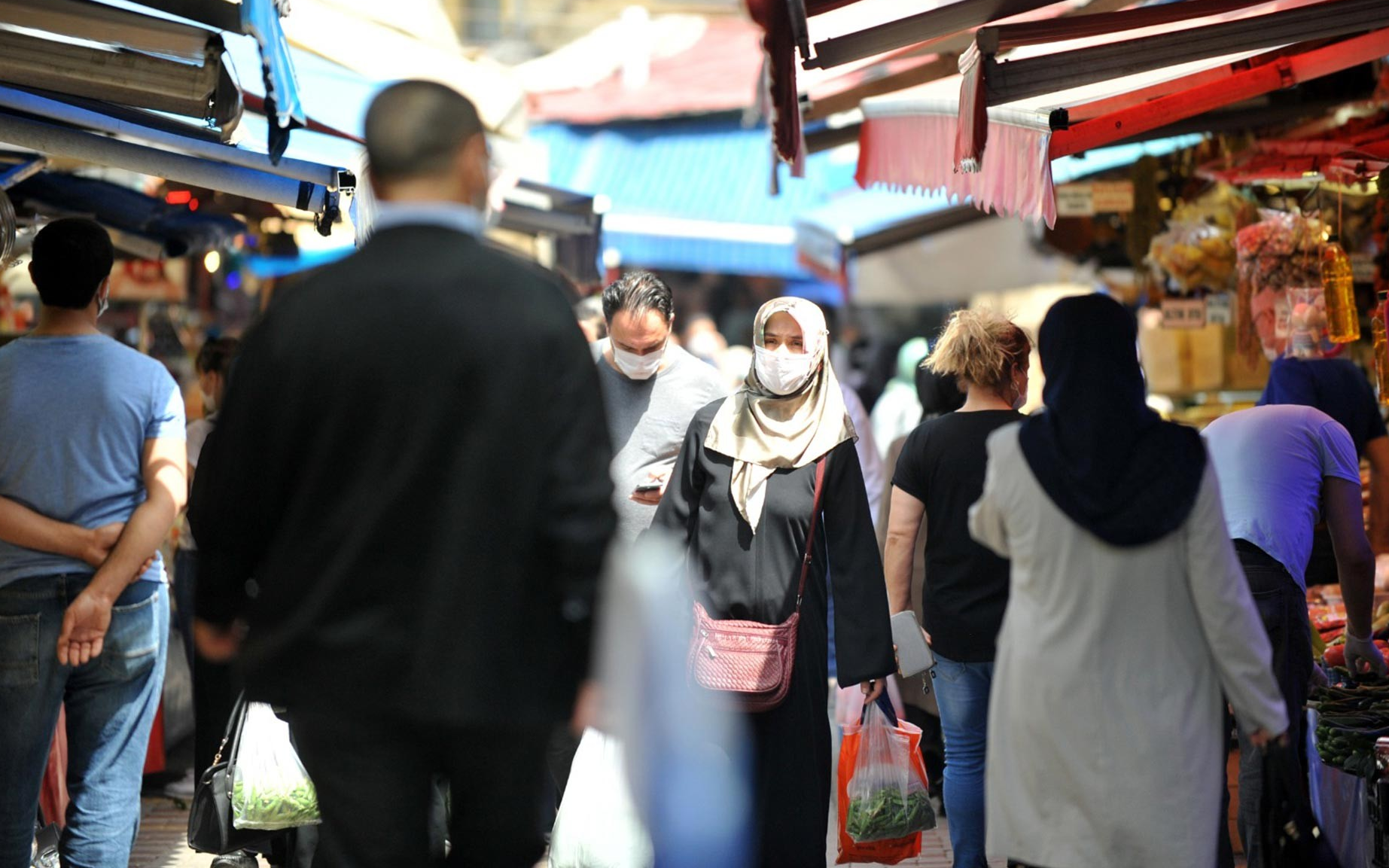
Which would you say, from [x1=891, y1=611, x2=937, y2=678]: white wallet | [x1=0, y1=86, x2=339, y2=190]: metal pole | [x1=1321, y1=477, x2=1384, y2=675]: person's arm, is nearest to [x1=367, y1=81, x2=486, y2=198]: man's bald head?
[x1=0, y1=86, x2=339, y2=190]: metal pole

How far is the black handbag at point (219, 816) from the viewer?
512cm

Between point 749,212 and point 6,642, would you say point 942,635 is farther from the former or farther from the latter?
point 749,212

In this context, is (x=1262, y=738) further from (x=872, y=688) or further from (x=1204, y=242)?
(x=1204, y=242)

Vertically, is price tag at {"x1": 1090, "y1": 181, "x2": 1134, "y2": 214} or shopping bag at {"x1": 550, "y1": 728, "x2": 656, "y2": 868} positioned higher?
price tag at {"x1": 1090, "y1": 181, "x2": 1134, "y2": 214}

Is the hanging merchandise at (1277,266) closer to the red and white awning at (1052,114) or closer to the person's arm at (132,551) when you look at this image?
the red and white awning at (1052,114)

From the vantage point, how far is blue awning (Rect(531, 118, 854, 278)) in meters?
14.7

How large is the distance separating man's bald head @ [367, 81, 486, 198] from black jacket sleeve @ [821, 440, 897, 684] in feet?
7.60

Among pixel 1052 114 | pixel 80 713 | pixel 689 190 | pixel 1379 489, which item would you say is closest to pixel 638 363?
pixel 1052 114

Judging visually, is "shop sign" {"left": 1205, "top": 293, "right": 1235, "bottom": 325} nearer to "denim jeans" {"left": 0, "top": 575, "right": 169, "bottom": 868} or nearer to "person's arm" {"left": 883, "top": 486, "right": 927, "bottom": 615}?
"person's arm" {"left": 883, "top": 486, "right": 927, "bottom": 615}

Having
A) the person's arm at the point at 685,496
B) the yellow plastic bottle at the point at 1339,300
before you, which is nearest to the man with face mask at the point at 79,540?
the person's arm at the point at 685,496

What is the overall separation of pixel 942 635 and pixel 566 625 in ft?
8.26

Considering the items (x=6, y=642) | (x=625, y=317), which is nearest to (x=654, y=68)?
(x=625, y=317)

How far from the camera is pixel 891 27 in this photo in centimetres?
532

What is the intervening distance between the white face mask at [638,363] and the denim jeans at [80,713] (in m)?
1.92
